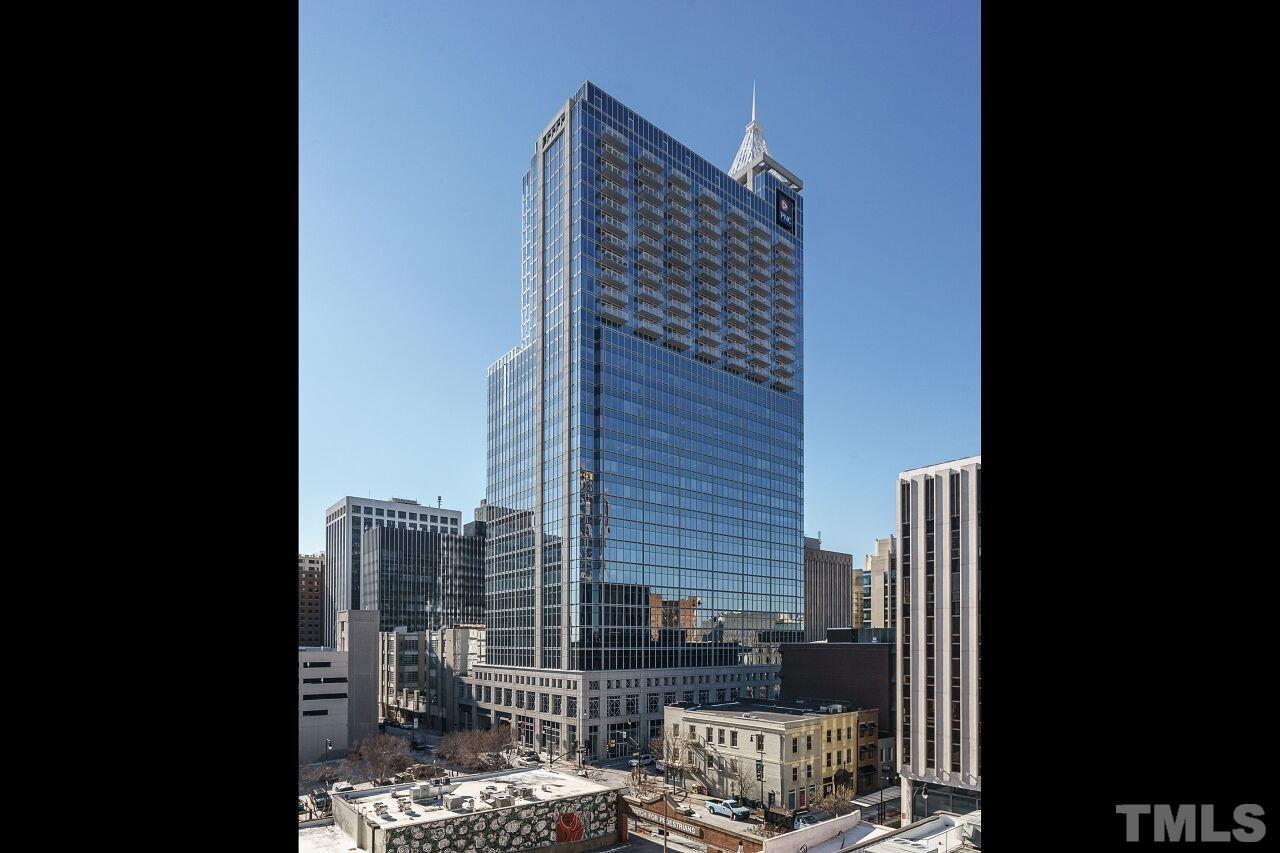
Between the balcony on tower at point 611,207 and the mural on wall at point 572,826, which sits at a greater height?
the balcony on tower at point 611,207

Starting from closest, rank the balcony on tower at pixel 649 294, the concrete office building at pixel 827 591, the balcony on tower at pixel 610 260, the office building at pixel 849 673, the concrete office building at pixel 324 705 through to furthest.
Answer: the office building at pixel 849 673, the concrete office building at pixel 324 705, the balcony on tower at pixel 610 260, the balcony on tower at pixel 649 294, the concrete office building at pixel 827 591

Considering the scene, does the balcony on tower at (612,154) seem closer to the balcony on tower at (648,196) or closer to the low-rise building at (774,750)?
the balcony on tower at (648,196)

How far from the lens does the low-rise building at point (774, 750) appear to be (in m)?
41.0

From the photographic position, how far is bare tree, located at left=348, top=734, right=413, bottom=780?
150 feet

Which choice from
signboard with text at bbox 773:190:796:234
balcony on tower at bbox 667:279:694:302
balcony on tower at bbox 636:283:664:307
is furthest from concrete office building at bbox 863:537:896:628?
balcony on tower at bbox 636:283:664:307

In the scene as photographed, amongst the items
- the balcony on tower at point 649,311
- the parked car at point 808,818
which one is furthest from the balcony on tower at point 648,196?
the parked car at point 808,818

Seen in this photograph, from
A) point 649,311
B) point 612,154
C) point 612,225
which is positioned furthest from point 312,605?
point 612,154

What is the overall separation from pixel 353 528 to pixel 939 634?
95.7 meters

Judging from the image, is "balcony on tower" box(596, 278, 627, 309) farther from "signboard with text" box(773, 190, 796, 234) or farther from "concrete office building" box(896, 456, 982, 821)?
"concrete office building" box(896, 456, 982, 821)

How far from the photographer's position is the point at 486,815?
27688 millimetres

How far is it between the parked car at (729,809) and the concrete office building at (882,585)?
56061 millimetres
